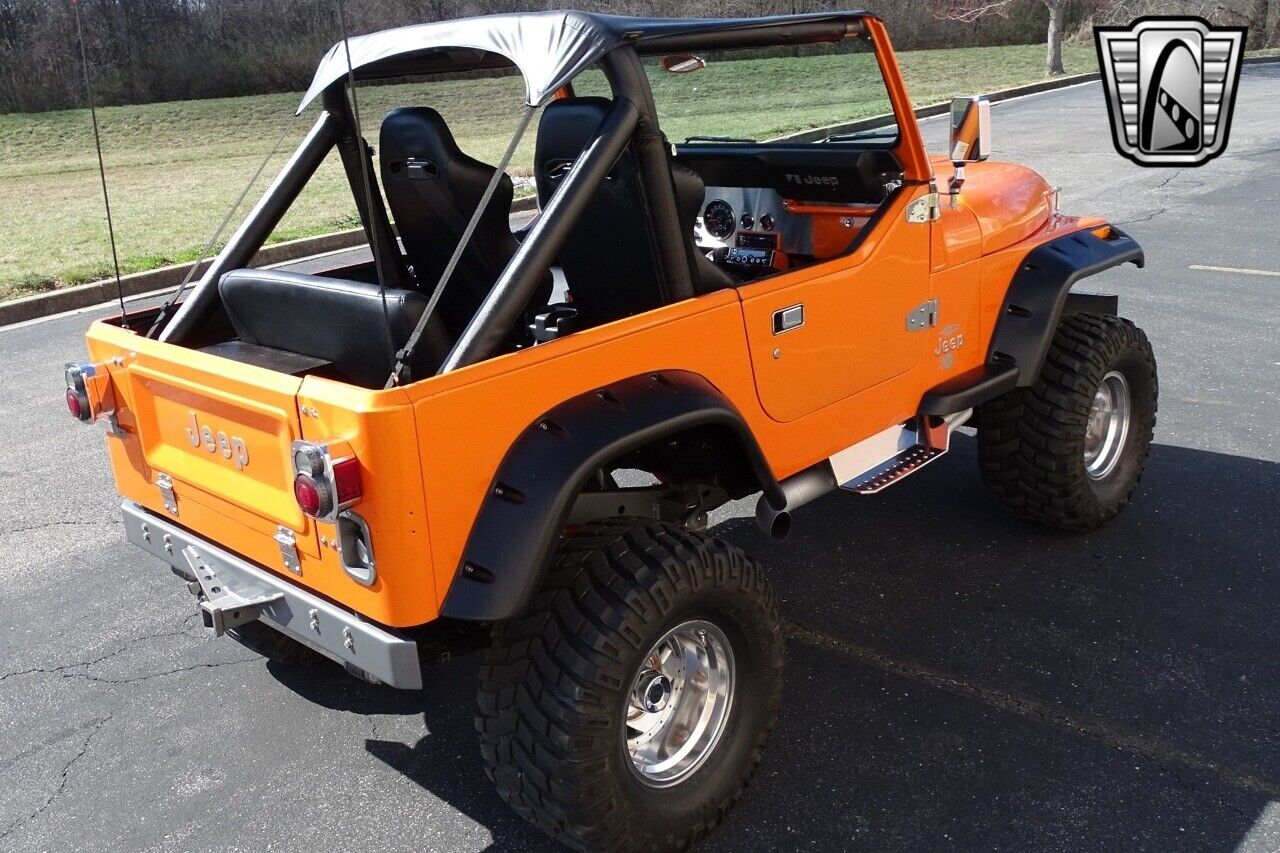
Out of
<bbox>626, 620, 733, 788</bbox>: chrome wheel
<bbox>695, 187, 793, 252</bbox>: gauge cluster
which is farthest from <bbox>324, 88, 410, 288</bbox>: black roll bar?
<bbox>626, 620, 733, 788</bbox>: chrome wheel

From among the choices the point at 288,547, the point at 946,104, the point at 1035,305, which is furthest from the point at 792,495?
the point at 946,104

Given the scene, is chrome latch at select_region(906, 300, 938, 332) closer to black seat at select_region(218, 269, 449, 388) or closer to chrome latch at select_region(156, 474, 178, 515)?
black seat at select_region(218, 269, 449, 388)

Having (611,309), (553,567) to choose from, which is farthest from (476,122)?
(553,567)

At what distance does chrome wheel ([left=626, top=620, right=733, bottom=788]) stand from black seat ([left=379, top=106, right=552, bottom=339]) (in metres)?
1.07

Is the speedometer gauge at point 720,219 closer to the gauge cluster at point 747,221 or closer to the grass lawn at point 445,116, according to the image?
the gauge cluster at point 747,221

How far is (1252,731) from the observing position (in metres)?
3.22

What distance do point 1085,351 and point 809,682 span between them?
1677 millimetres

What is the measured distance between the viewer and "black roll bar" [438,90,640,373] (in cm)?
261

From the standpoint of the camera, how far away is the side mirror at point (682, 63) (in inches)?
132

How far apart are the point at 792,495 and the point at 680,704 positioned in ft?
2.45

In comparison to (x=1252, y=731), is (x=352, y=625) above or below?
above

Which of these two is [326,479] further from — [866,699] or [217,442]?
[866,699]

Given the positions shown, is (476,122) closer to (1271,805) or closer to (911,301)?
(911,301)

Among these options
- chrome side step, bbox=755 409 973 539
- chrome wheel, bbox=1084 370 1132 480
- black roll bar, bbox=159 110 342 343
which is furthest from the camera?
chrome wheel, bbox=1084 370 1132 480
